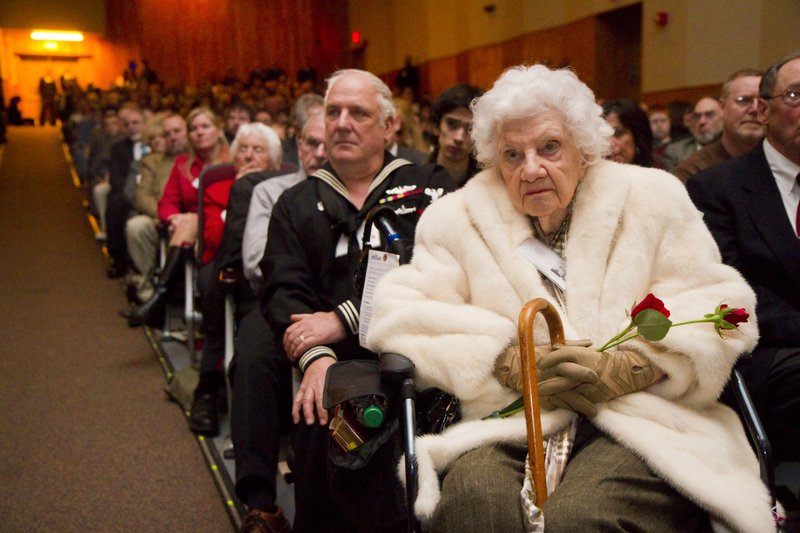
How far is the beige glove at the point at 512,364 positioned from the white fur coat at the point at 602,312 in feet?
0.07

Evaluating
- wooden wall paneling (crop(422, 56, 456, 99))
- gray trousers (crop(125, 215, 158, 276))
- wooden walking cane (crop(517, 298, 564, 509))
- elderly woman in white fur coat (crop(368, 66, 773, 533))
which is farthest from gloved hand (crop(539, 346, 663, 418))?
wooden wall paneling (crop(422, 56, 456, 99))

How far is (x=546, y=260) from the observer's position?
64.8 inches

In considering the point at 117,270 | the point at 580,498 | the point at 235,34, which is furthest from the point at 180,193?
the point at 235,34

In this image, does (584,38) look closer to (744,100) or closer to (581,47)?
(581,47)

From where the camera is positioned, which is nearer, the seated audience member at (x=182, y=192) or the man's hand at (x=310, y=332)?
the man's hand at (x=310, y=332)

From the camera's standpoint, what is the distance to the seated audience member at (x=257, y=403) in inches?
84.7

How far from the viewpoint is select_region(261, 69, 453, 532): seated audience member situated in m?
1.92

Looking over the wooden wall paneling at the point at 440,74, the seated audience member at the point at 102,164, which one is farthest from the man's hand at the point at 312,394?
the wooden wall paneling at the point at 440,74

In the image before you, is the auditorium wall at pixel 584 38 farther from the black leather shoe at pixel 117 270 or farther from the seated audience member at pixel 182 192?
the black leather shoe at pixel 117 270

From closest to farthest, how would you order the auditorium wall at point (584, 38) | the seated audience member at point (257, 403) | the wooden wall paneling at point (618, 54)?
the seated audience member at point (257, 403), the auditorium wall at point (584, 38), the wooden wall paneling at point (618, 54)

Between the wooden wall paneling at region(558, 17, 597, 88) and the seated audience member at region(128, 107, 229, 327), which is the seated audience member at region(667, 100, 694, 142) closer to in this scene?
the wooden wall paneling at region(558, 17, 597, 88)

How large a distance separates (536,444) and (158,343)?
11.1 feet

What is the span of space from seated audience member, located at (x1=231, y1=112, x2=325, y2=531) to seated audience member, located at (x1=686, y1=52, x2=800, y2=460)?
1.36 m

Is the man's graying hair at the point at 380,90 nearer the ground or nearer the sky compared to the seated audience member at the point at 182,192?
nearer the sky
